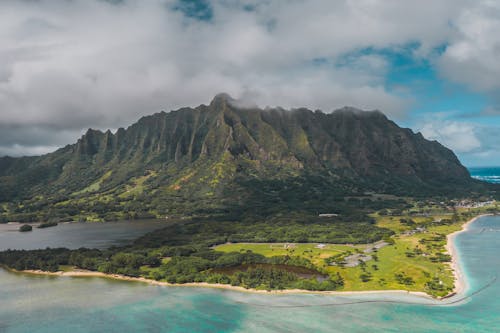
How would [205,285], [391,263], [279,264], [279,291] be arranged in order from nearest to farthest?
1. [279,291]
2. [205,285]
3. [391,263]
4. [279,264]

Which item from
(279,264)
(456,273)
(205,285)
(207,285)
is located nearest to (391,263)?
(456,273)

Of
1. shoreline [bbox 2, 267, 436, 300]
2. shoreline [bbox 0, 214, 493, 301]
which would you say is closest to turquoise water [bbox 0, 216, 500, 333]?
shoreline [bbox 0, 214, 493, 301]

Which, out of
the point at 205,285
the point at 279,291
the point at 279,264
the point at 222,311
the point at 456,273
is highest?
the point at 456,273

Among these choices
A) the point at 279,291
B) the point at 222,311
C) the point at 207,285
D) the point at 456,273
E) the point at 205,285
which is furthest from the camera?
the point at 456,273

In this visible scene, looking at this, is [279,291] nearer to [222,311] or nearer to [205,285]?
[222,311]

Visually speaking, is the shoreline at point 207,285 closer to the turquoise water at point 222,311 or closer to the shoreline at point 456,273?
the turquoise water at point 222,311

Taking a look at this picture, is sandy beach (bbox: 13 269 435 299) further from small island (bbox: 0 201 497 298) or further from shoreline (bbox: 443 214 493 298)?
shoreline (bbox: 443 214 493 298)

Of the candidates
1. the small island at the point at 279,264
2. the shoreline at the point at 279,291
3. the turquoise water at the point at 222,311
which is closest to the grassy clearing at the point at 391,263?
the small island at the point at 279,264

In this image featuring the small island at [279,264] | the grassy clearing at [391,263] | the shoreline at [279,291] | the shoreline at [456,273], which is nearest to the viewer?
the shoreline at [279,291]

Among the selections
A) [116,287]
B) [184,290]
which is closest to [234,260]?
[184,290]
